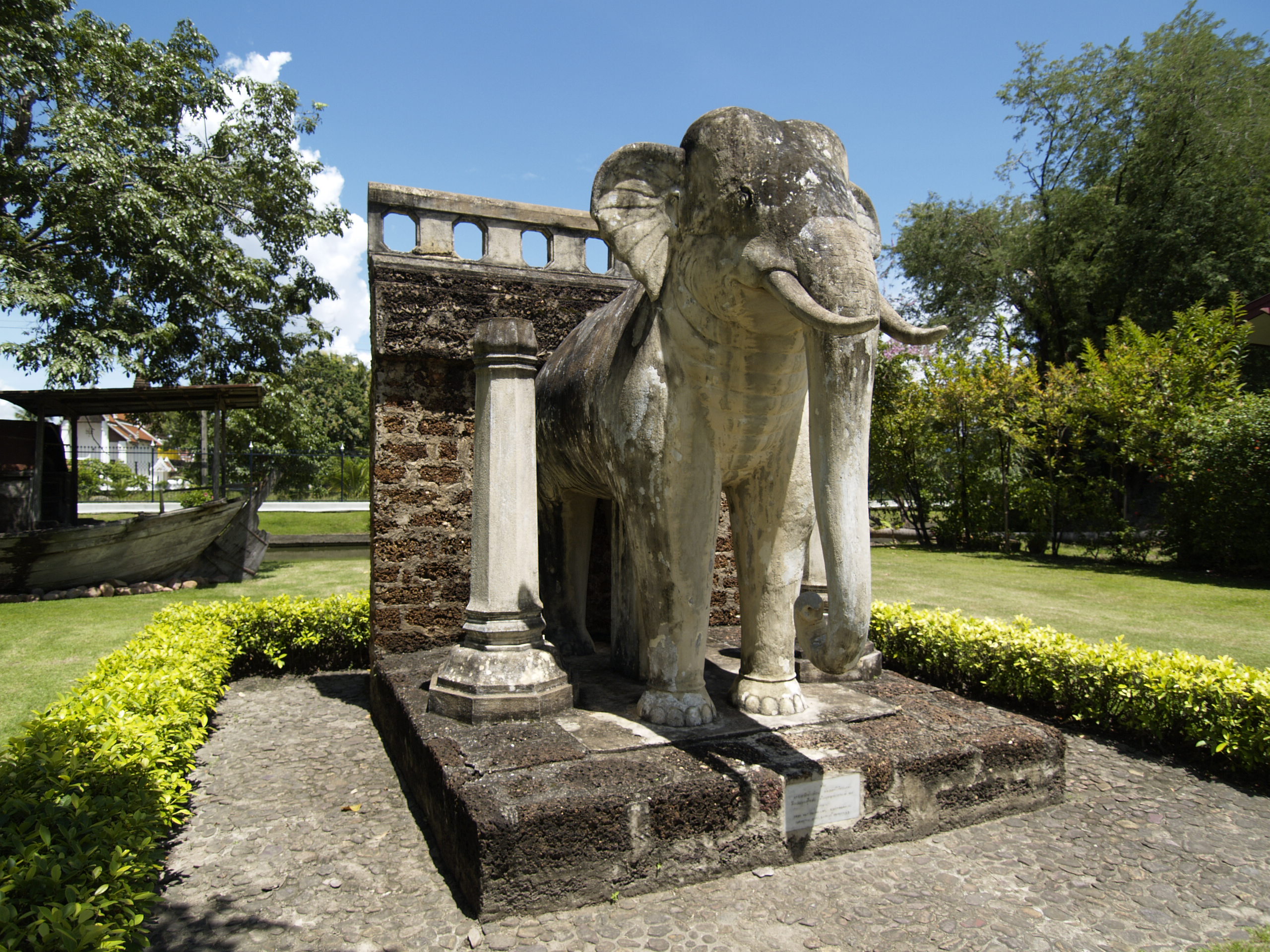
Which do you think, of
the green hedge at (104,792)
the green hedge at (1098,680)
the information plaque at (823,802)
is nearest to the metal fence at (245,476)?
the green hedge at (104,792)

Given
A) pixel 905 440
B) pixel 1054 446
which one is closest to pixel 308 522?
pixel 905 440

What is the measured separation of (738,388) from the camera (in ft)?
10.4

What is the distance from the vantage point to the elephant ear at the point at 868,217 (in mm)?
2906

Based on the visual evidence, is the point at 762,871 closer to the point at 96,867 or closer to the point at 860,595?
the point at 860,595

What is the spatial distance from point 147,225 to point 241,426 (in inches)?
188

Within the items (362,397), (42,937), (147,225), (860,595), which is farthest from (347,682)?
(362,397)

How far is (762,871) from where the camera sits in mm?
3064

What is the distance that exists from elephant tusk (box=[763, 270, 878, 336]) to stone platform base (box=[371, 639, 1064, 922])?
5.48 feet

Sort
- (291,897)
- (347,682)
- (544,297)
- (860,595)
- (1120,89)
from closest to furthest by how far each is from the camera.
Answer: (860,595)
(291,897)
(544,297)
(347,682)
(1120,89)

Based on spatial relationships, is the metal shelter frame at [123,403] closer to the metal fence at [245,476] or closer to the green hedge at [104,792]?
the metal fence at [245,476]

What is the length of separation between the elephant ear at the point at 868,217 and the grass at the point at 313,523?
16233mm

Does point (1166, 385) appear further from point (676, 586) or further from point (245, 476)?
point (245, 476)

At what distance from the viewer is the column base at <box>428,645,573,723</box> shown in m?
3.62

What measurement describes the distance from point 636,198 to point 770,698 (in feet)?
7.20
